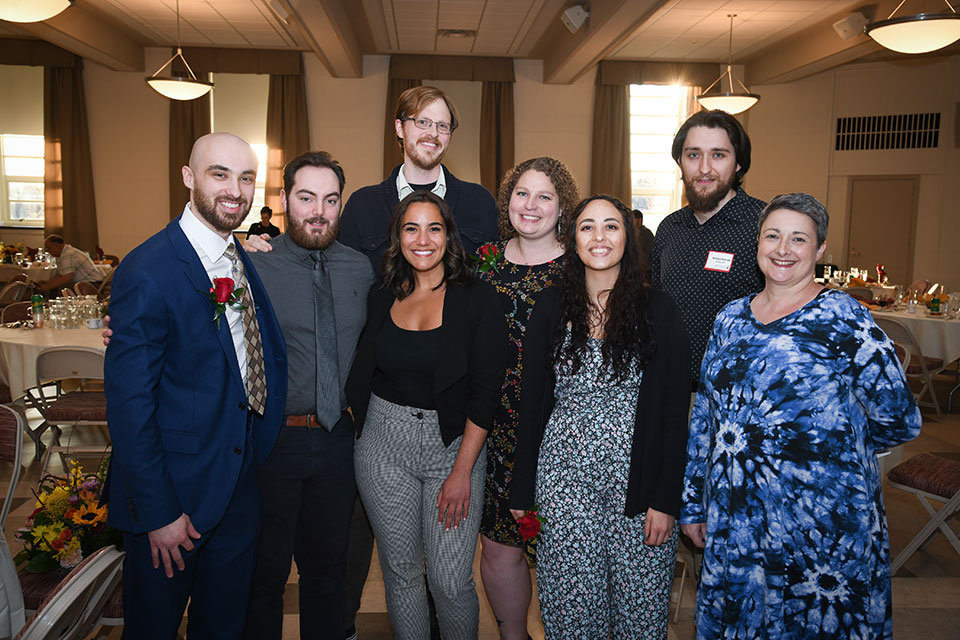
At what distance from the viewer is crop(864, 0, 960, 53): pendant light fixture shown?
5898mm

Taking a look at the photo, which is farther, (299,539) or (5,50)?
(5,50)

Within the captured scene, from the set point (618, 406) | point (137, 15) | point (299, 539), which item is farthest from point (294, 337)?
point (137, 15)

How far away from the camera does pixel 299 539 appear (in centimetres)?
238

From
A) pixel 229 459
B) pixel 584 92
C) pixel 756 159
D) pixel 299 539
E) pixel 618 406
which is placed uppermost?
pixel 584 92

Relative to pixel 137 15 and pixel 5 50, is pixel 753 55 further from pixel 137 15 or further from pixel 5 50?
pixel 5 50

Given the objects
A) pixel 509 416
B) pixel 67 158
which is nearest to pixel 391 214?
pixel 509 416

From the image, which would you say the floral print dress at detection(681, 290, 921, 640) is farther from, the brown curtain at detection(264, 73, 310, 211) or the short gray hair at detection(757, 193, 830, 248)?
the brown curtain at detection(264, 73, 310, 211)

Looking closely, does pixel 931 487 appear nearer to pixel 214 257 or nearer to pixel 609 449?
pixel 609 449

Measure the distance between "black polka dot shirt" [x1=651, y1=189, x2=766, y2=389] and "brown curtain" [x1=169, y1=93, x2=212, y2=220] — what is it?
10854 millimetres

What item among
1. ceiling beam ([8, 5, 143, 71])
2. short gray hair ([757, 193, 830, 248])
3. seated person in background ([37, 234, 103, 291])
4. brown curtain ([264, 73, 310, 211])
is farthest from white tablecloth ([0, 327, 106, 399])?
brown curtain ([264, 73, 310, 211])

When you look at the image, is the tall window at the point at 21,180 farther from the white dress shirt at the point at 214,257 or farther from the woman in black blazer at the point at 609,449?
the woman in black blazer at the point at 609,449

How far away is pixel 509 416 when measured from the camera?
2.41 m

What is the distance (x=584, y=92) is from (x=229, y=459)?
451 inches

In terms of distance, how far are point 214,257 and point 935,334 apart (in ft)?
21.8
